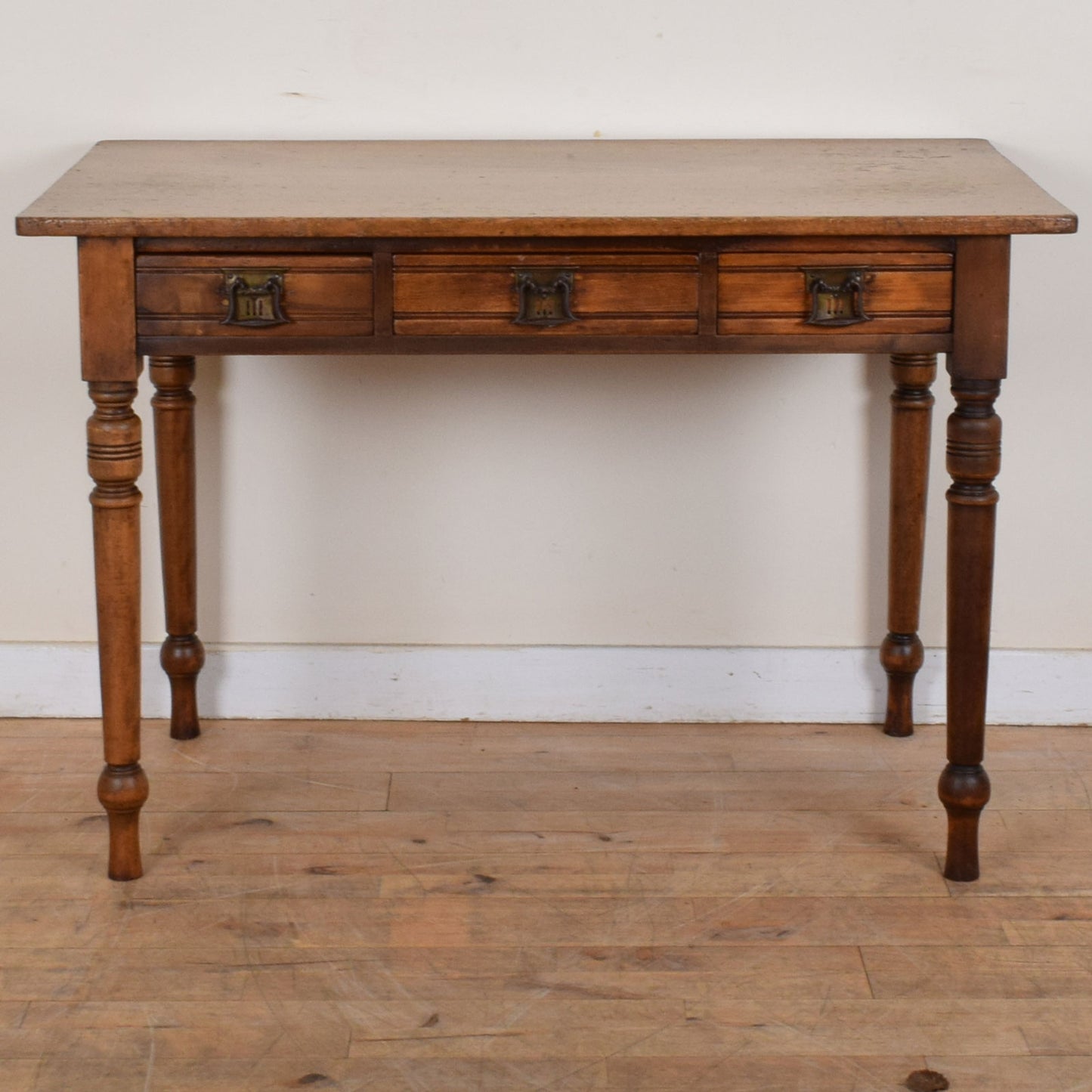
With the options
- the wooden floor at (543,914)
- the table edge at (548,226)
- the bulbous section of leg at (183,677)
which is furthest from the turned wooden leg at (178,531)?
the table edge at (548,226)

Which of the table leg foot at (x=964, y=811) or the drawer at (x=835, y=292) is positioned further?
the table leg foot at (x=964, y=811)

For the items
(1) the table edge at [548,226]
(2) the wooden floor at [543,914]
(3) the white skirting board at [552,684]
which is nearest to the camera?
(2) the wooden floor at [543,914]

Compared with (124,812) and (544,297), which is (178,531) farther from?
(544,297)

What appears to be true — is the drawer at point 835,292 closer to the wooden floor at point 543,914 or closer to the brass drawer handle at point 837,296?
the brass drawer handle at point 837,296

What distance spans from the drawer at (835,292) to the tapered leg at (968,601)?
129mm

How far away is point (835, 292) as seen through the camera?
2252 millimetres

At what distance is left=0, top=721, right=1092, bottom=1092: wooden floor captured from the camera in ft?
6.66

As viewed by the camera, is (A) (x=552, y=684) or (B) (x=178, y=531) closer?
(B) (x=178, y=531)

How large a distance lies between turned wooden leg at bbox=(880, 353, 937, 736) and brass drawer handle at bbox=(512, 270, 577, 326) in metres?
0.82

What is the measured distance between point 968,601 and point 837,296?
49 cm

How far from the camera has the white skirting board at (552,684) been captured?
3062 mm

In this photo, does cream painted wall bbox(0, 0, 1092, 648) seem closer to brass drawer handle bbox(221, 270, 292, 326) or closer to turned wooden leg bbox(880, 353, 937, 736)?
turned wooden leg bbox(880, 353, 937, 736)

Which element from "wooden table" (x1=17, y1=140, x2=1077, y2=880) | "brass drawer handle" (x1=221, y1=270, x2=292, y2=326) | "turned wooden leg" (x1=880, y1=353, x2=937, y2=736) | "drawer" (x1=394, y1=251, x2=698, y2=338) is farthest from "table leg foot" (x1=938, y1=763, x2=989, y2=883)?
"brass drawer handle" (x1=221, y1=270, x2=292, y2=326)

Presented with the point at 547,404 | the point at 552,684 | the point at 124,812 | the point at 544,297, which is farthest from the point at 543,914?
the point at 547,404
